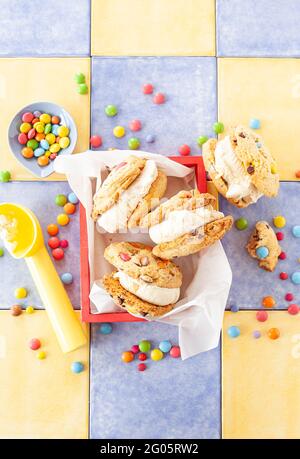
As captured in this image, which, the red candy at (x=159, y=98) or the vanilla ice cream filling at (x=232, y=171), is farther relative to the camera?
the red candy at (x=159, y=98)

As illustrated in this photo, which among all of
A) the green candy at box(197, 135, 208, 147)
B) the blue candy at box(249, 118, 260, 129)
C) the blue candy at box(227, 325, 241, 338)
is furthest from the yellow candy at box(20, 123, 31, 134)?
the blue candy at box(227, 325, 241, 338)

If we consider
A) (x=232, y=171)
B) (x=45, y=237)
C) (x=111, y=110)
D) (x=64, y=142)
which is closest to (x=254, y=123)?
(x=232, y=171)

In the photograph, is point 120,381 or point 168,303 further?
point 120,381

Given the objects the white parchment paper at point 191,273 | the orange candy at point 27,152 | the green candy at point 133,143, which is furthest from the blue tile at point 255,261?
the orange candy at point 27,152

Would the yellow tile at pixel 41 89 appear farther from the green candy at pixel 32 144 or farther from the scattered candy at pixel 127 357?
the scattered candy at pixel 127 357

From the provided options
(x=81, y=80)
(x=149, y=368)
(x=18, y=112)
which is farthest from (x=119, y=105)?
(x=149, y=368)

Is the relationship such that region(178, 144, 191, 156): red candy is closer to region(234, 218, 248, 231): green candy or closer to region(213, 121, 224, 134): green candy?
region(213, 121, 224, 134): green candy
